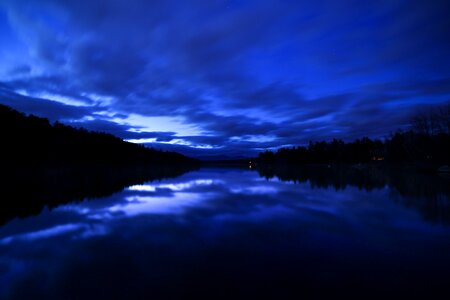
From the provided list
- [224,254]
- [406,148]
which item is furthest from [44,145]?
[406,148]

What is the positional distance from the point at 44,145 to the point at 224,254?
90568mm

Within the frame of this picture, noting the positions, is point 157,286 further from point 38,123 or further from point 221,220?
point 38,123

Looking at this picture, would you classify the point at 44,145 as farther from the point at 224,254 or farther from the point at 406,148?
the point at 406,148

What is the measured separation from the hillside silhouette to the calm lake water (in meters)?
62.9

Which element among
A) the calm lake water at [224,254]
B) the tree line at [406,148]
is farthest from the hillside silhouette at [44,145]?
the tree line at [406,148]

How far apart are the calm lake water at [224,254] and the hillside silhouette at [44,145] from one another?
6287cm

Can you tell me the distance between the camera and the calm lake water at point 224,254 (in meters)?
6.52

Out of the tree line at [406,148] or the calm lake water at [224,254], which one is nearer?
the calm lake water at [224,254]

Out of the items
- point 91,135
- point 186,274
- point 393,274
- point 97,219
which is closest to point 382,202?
point 393,274

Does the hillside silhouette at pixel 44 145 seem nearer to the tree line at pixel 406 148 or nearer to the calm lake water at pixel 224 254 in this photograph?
the calm lake water at pixel 224 254

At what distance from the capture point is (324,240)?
1027 centimetres

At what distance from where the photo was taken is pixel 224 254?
887cm

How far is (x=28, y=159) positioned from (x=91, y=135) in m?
46.0

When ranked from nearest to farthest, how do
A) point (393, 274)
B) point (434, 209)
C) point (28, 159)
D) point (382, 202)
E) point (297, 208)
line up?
point (393, 274) < point (434, 209) < point (297, 208) < point (382, 202) < point (28, 159)
